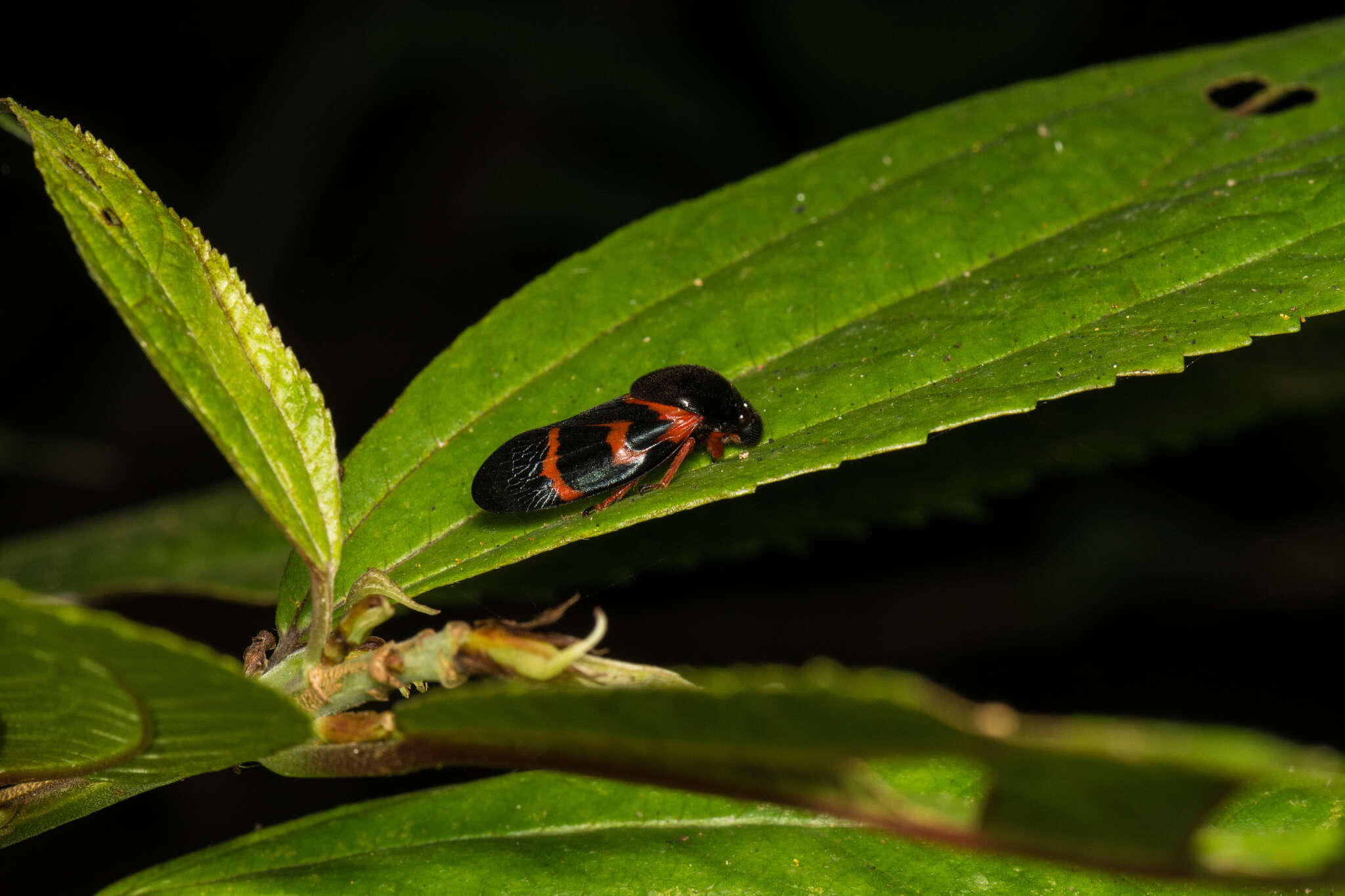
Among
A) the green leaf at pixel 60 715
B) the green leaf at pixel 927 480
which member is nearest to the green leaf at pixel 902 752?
the green leaf at pixel 60 715

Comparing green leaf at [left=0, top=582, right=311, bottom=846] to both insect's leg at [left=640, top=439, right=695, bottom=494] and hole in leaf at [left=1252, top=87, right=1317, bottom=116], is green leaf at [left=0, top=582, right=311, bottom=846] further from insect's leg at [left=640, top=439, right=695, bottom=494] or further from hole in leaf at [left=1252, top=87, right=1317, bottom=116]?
hole in leaf at [left=1252, top=87, right=1317, bottom=116]

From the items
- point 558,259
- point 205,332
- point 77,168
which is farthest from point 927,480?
point 558,259

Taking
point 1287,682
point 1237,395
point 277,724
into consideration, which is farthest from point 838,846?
point 1287,682

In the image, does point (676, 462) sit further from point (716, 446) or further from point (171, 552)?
point (171, 552)

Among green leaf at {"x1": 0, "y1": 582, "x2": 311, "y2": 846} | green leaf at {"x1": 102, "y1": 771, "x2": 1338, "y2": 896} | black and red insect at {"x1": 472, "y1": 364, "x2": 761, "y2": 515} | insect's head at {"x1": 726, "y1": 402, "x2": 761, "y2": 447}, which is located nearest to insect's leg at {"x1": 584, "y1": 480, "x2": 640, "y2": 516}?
black and red insect at {"x1": 472, "y1": 364, "x2": 761, "y2": 515}

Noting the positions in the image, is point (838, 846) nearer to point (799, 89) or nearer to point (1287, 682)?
point (1287, 682)
